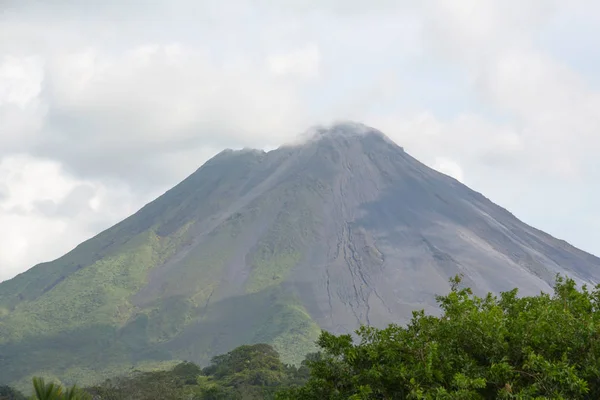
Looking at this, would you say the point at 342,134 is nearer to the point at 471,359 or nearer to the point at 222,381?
the point at 222,381

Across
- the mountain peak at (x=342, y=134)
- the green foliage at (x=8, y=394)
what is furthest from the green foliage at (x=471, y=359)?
the mountain peak at (x=342, y=134)

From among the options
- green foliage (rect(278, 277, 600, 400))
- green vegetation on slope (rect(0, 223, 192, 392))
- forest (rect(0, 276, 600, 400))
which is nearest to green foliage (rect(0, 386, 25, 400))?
green vegetation on slope (rect(0, 223, 192, 392))

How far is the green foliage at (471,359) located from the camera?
11180 millimetres

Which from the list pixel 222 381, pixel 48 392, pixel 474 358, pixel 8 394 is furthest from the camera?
pixel 222 381

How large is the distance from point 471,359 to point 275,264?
12393 cm

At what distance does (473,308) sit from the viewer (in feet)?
45.0

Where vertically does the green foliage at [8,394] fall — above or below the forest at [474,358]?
below

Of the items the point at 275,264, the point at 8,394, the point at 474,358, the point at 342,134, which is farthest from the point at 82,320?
the point at 474,358

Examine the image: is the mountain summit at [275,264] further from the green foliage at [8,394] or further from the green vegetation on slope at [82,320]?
the green foliage at [8,394]

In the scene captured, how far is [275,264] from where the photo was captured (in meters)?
136

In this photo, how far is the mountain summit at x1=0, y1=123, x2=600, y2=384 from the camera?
116 metres

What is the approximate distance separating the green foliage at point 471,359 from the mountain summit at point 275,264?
88.0 meters

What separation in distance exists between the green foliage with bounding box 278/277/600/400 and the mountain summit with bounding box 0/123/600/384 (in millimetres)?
88042

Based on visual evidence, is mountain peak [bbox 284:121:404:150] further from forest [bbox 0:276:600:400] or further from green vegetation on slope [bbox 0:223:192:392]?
forest [bbox 0:276:600:400]
